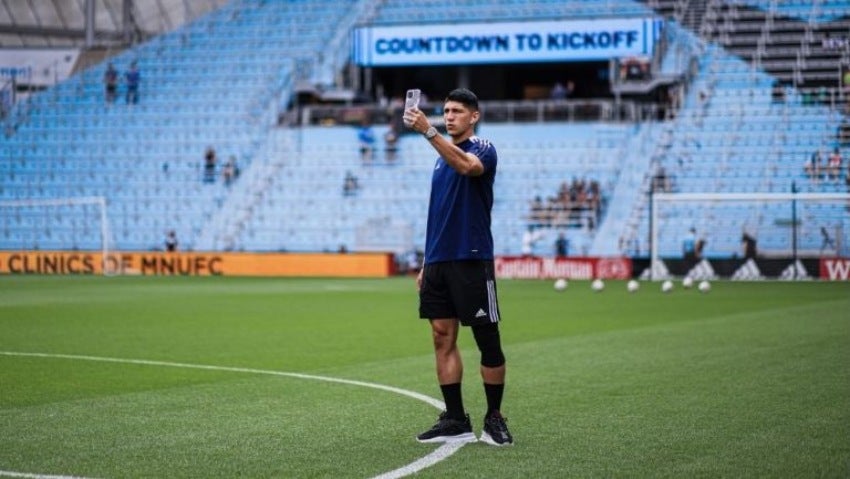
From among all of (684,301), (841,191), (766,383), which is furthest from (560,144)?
(766,383)

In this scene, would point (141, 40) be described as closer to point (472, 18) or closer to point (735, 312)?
point (472, 18)

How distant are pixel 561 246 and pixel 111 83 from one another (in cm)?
2081

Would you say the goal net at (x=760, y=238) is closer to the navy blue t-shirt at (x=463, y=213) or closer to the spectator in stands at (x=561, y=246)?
the spectator in stands at (x=561, y=246)

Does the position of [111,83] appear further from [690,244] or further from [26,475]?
[26,475]

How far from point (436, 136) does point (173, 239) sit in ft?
115

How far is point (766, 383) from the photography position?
10.6 meters

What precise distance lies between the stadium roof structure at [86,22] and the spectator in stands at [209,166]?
35.1ft

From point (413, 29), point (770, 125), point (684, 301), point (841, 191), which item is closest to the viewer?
point (684, 301)

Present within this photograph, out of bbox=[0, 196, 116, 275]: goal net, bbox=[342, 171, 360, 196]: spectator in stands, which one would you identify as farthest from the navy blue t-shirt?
bbox=[0, 196, 116, 275]: goal net

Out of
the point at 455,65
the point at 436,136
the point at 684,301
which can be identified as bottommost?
the point at 684,301

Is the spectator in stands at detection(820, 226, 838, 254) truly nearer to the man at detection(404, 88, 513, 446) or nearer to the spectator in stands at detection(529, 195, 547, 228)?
the spectator in stands at detection(529, 195, 547, 228)

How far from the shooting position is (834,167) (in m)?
36.6

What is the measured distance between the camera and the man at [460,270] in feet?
25.9

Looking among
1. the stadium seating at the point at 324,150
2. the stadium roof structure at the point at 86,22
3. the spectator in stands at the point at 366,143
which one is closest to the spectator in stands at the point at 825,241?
the stadium seating at the point at 324,150
